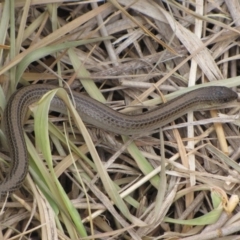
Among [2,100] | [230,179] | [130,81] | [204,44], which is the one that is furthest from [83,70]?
[230,179]

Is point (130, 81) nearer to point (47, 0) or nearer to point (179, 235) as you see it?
point (47, 0)

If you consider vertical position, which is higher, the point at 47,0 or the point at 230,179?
the point at 47,0

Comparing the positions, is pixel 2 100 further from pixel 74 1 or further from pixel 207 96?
pixel 207 96

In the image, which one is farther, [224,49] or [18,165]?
[224,49]

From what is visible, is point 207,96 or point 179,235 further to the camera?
point 207,96

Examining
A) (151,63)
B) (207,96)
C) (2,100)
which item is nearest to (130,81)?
(151,63)

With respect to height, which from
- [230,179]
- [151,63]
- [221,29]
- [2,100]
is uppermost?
[221,29]
